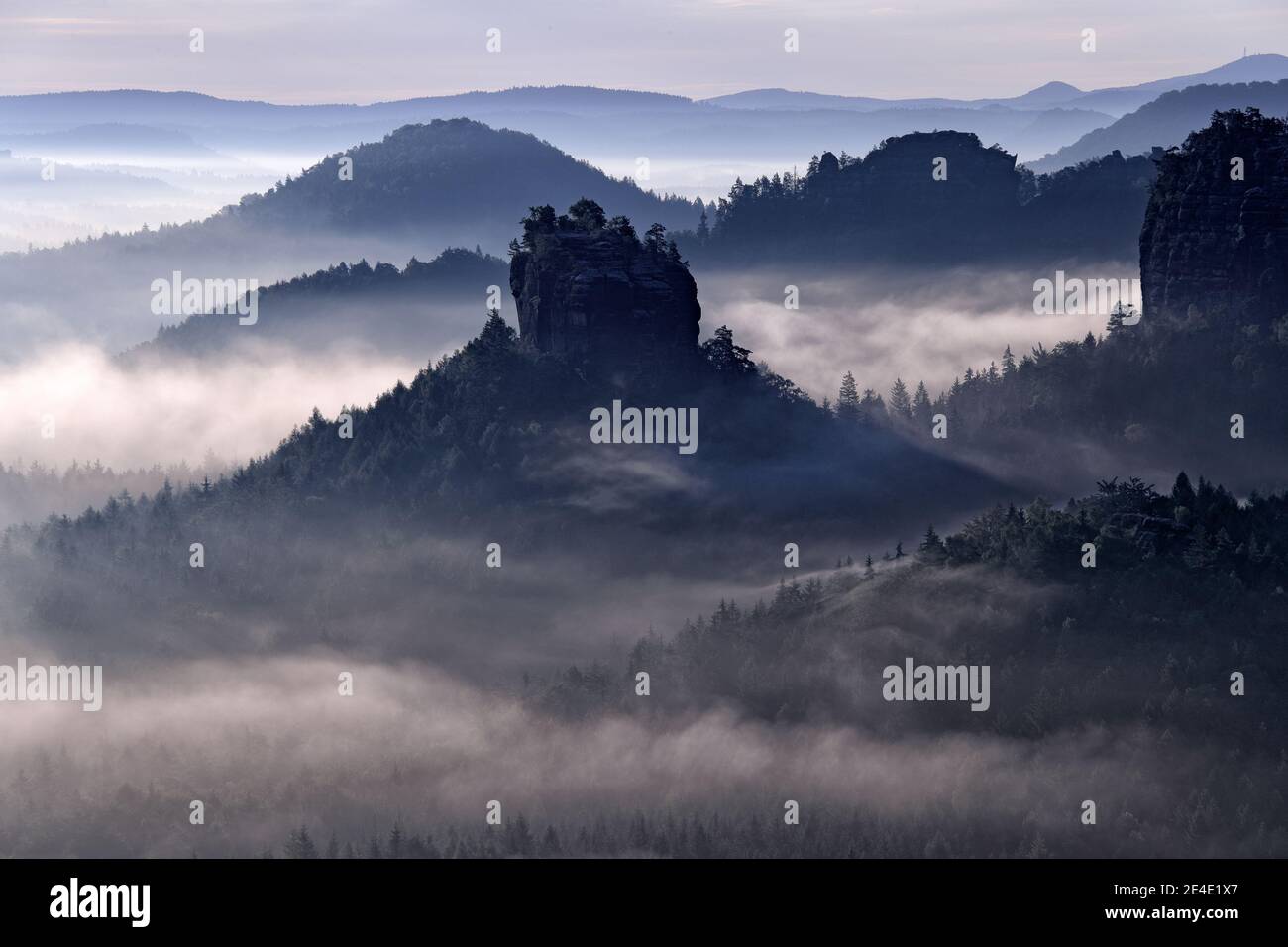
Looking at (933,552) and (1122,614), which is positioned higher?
(933,552)

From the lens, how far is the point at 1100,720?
18050 cm

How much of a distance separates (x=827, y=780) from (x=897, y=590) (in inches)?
831

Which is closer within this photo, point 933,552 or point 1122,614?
point 1122,614

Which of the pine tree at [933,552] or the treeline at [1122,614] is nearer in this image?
the treeline at [1122,614]

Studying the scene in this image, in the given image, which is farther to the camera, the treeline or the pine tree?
the pine tree

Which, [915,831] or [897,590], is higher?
[897,590]

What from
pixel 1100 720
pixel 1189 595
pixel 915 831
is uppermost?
pixel 1189 595
